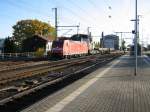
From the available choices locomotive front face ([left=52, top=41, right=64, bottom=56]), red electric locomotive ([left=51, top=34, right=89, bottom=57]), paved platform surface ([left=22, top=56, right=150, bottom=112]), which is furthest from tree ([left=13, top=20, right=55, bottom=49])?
paved platform surface ([left=22, top=56, right=150, bottom=112])

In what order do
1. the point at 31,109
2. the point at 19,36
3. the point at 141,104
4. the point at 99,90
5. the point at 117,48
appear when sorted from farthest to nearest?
the point at 117,48, the point at 19,36, the point at 99,90, the point at 141,104, the point at 31,109

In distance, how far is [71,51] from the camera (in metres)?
67.1

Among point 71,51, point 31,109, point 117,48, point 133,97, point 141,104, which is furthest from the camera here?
point 117,48

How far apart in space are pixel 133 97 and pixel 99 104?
1.97m

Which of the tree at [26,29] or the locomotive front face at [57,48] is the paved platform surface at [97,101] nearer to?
the locomotive front face at [57,48]

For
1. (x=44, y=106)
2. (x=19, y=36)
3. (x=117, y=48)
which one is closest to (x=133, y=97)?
(x=44, y=106)

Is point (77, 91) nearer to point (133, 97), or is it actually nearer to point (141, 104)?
point (133, 97)

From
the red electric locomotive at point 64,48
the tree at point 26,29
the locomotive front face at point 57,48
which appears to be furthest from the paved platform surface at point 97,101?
the tree at point 26,29

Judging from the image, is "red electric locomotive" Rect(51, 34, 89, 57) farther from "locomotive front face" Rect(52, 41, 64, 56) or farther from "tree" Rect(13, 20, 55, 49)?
"tree" Rect(13, 20, 55, 49)

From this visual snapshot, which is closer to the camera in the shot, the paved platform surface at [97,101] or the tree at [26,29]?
the paved platform surface at [97,101]

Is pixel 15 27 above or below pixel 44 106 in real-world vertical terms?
above

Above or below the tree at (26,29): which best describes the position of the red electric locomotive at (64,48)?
below

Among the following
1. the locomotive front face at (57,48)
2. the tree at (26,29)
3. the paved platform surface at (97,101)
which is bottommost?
the paved platform surface at (97,101)

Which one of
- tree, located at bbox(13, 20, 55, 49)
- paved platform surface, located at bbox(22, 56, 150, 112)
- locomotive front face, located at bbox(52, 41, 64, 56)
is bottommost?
paved platform surface, located at bbox(22, 56, 150, 112)
